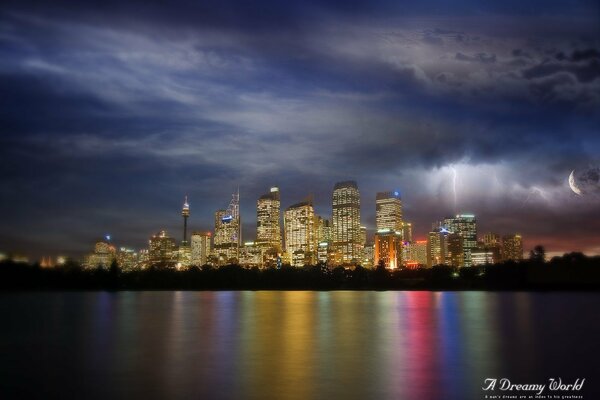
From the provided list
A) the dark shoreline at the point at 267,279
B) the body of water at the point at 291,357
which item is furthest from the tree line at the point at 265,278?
the body of water at the point at 291,357

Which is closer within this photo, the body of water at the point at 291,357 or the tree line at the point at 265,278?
the body of water at the point at 291,357

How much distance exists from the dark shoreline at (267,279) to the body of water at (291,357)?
353 ft

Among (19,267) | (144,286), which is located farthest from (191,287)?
(19,267)

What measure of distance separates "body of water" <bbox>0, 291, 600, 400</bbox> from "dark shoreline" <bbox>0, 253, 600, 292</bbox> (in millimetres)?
107703

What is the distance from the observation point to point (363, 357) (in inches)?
1302

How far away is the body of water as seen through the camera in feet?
78.5

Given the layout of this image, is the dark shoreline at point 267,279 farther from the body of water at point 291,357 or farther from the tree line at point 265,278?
the body of water at point 291,357

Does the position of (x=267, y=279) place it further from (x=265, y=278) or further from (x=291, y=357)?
(x=291, y=357)

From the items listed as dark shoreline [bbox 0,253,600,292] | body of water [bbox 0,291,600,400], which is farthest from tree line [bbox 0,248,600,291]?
body of water [bbox 0,291,600,400]

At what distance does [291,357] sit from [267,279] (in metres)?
147

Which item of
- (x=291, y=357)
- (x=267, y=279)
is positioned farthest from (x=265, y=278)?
(x=291, y=357)

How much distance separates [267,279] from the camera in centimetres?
17838

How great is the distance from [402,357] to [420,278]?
15491cm

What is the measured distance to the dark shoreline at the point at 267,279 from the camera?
161 m
